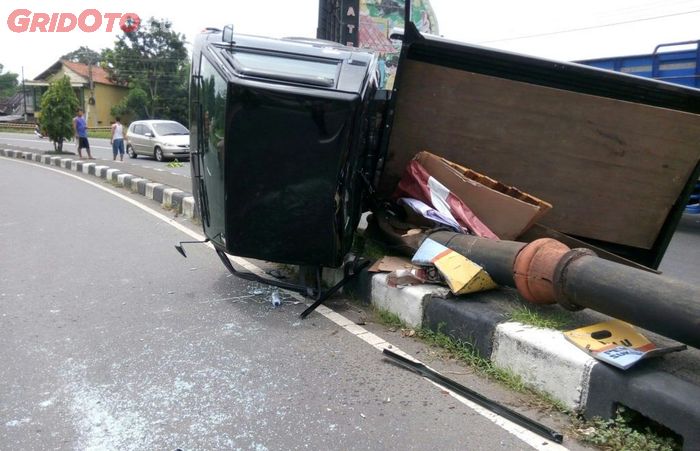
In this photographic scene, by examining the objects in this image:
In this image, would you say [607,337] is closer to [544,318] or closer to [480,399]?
[544,318]

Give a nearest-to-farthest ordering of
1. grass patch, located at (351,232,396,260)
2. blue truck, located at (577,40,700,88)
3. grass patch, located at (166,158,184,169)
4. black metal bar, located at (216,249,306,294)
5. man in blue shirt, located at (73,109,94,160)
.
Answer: black metal bar, located at (216,249,306,294) < grass patch, located at (351,232,396,260) < blue truck, located at (577,40,700,88) < grass patch, located at (166,158,184,169) < man in blue shirt, located at (73,109,94,160)

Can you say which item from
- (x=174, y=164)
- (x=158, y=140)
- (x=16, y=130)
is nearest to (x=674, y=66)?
(x=174, y=164)

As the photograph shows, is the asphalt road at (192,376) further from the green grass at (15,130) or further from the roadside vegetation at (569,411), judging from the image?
the green grass at (15,130)

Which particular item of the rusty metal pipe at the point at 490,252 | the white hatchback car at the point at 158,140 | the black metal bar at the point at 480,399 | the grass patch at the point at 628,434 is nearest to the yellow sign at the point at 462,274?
the rusty metal pipe at the point at 490,252

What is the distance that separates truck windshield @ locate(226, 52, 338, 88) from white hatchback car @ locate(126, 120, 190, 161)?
1536cm

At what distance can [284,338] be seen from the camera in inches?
151

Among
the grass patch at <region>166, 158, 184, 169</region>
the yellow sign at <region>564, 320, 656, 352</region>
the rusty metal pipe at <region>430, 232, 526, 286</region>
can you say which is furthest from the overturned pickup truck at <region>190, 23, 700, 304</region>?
the grass patch at <region>166, 158, 184, 169</region>

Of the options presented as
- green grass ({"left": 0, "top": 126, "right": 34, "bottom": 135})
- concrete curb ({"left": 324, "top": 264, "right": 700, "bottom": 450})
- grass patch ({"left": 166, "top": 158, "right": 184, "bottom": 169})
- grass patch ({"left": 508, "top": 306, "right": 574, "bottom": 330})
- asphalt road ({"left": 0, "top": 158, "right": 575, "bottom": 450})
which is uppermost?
grass patch ({"left": 508, "top": 306, "right": 574, "bottom": 330})

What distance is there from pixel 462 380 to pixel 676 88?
3.01 meters

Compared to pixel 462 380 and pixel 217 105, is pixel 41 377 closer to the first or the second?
pixel 217 105

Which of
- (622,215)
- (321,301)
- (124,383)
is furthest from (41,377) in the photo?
(622,215)

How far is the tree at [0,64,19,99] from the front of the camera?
91.0 m

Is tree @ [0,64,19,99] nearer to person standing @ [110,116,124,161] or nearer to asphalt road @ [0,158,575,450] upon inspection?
person standing @ [110,116,124,161]

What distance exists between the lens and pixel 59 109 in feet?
62.5
